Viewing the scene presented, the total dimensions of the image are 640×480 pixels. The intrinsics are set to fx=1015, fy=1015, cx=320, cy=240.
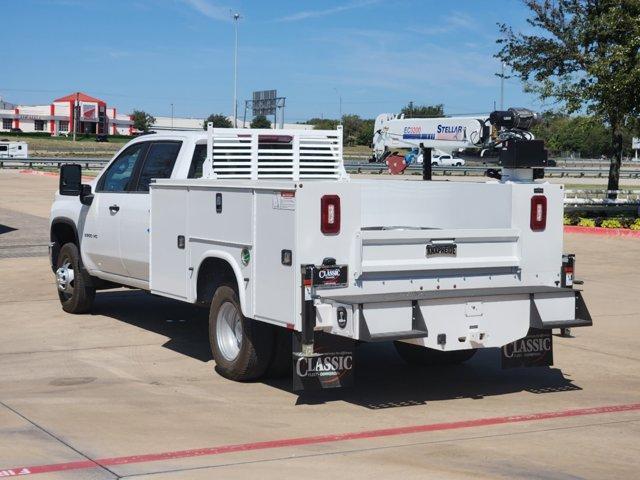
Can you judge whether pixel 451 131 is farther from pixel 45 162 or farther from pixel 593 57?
pixel 45 162

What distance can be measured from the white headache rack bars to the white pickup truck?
0.01 metres

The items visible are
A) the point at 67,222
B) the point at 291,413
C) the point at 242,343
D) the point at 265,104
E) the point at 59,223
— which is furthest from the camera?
the point at 265,104

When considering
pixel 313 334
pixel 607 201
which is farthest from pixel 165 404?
pixel 607 201

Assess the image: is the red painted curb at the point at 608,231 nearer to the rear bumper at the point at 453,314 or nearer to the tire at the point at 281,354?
the rear bumper at the point at 453,314

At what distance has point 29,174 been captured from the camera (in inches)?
2063

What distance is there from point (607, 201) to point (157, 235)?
20875mm

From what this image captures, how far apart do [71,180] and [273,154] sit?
285 cm

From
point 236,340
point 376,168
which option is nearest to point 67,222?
point 236,340

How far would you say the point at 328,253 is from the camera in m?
7.84

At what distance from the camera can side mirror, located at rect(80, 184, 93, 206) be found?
38.7 ft

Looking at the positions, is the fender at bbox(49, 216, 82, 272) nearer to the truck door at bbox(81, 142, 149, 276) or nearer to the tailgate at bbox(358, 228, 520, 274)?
the truck door at bbox(81, 142, 149, 276)

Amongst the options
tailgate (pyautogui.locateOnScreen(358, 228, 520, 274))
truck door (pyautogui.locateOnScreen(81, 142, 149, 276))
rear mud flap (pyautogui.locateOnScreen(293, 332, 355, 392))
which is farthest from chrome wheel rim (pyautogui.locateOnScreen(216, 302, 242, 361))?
truck door (pyautogui.locateOnScreen(81, 142, 149, 276))

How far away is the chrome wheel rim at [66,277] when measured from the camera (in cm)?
1232

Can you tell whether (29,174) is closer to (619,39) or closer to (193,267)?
(619,39)
